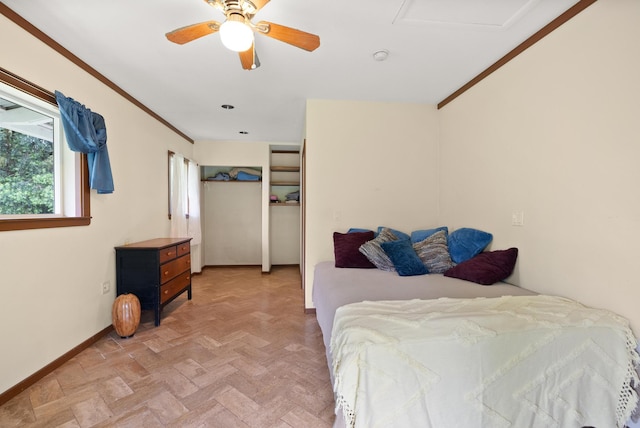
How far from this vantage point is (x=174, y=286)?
314cm

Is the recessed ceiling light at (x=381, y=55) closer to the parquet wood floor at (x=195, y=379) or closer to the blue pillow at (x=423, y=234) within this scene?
the blue pillow at (x=423, y=234)

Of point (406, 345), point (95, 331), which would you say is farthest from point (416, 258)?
point (95, 331)

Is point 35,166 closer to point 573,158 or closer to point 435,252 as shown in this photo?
point 435,252

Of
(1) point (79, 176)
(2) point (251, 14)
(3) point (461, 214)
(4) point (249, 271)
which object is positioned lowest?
(4) point (249, 271)

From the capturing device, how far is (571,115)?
1722mm

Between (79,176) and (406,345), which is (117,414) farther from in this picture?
(79,176)

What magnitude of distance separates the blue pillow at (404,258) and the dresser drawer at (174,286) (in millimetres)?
2348

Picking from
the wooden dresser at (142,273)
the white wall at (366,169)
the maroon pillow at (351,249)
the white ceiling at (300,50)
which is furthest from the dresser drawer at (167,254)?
the maroon pillow at (351,249)

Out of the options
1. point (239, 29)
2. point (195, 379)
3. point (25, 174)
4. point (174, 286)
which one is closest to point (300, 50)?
point (239, 29)

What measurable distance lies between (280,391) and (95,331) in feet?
6.33

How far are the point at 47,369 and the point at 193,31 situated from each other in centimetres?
255

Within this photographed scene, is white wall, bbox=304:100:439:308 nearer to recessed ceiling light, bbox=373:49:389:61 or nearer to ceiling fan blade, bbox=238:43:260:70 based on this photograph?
recessed ceiling light, bbox=373:49:389:61

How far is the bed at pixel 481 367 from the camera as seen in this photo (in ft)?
3.75

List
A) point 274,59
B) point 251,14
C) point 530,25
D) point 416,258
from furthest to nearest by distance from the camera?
point 416,258
point 274,59
point 530,25
point 251,14
